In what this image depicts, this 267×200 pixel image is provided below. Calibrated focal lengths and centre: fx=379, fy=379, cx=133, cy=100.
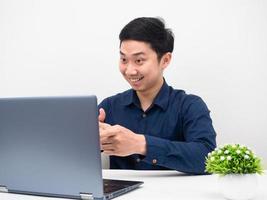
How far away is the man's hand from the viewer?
110 centimetres

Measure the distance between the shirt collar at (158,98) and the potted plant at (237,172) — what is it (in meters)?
0.69

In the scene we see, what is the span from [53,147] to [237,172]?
0.46 metres

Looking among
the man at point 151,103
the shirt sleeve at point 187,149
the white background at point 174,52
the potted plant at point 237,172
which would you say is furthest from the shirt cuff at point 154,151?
the white background at point 174,52

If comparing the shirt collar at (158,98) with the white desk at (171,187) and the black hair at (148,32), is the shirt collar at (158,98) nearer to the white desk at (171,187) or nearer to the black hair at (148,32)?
the black hair at (148,32)

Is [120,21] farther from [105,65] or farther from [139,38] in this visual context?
[139,38]

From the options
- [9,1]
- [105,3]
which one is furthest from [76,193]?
[9,1]

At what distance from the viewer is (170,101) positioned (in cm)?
166

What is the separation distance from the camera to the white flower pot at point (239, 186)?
0.93m

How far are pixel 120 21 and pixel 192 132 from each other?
77cm

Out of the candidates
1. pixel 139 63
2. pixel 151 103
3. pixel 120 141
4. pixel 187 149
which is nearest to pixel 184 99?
pixel 151 103

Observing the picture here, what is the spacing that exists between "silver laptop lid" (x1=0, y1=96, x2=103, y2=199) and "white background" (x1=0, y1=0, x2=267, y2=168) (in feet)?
3.22

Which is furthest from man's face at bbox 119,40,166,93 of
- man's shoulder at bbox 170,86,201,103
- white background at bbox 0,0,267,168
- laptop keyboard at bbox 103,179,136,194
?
laptop keyboard at bbox 103,179,136,194

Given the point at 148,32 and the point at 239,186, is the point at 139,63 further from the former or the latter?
the point at 239,186

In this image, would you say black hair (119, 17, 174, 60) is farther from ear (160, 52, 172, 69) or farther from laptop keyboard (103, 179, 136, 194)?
laptop keyboard (103, 179, 136, 194)
